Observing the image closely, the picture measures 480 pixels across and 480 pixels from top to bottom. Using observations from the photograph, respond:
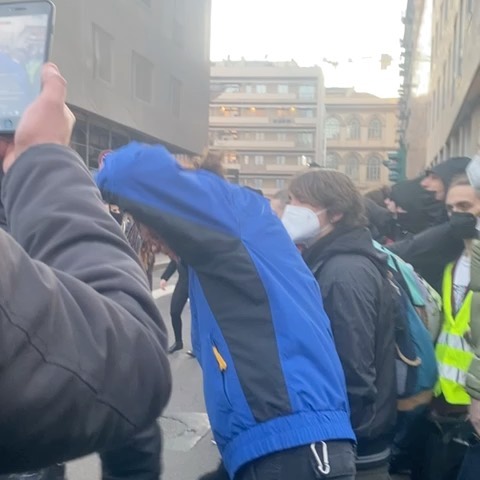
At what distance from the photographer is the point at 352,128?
9962cm

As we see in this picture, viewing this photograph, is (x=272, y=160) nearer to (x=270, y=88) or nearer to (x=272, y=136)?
(x=272, y=136)

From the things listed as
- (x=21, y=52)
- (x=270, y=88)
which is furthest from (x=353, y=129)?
(x=21, y=52)

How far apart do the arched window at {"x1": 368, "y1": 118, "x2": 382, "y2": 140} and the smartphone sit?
3888 inches

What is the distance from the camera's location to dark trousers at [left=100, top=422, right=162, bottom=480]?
408 centimetres

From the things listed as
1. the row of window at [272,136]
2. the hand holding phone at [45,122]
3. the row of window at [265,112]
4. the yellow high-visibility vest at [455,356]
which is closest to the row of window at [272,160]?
the row of window at [272,136]

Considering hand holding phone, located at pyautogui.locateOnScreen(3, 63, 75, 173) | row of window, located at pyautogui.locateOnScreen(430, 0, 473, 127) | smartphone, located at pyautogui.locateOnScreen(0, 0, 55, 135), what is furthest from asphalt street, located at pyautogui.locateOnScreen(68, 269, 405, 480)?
row of window, located at pyautogui.locateOnScreen(430, 0, 473, 127)

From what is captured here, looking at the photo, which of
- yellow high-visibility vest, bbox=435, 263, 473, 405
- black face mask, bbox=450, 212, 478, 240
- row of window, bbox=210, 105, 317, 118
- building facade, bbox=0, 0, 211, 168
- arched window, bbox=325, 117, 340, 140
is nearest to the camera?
yellow high-visibility vest, bbox=435, 263, 473, 405

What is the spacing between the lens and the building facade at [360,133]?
97.3m

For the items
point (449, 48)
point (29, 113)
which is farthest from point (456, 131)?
point (29, 113)

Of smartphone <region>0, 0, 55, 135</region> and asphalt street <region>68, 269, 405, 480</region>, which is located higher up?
smartphone <region>0, 0, 55, 135</region>

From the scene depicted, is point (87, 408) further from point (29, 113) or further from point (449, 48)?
point (449, 48)

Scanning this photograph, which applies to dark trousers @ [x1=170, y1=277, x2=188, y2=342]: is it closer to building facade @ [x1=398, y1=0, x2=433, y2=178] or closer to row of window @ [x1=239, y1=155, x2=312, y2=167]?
building facade @ [x1=398, y1=0, x2=433, y2=178]

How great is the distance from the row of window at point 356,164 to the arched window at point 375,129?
8.55 feet

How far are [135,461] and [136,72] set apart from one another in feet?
84.5
